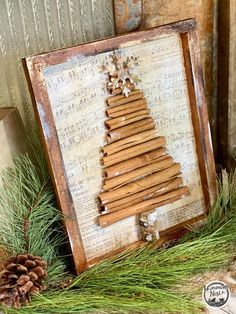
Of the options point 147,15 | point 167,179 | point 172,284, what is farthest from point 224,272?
point 147,15

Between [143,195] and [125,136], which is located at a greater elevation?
[125,136]

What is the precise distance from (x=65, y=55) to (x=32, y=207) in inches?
11.6

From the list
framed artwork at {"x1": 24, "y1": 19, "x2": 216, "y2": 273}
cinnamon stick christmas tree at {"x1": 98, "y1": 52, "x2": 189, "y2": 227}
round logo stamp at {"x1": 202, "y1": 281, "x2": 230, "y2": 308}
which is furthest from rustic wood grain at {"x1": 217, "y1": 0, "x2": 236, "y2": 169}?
round logo stamp at {"x1": 202, "y1": 281, "x2": 230, "y2": 308}

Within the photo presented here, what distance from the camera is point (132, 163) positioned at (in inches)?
41.4

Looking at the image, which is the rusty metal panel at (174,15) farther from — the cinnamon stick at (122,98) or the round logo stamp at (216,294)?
the round logo stamp at (216,294)

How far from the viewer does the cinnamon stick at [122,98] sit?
1.02m

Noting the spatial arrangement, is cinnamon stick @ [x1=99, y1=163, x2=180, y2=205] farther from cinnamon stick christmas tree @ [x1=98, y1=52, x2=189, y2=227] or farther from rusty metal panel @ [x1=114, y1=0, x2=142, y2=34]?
rusty metal panel @ [x1=114, y1=0, x2=142, y2=34]

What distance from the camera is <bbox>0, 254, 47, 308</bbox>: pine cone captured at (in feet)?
2.92

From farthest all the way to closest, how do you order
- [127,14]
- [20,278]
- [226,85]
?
[226,85]
[127,14]
[20,278]

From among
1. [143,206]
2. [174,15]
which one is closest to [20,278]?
[143,206]

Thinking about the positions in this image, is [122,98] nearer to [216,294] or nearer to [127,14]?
[127,14]

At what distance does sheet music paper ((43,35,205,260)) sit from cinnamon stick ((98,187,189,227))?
2 centimetres

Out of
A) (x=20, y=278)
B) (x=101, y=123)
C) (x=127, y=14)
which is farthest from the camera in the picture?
(x=127, y=14)

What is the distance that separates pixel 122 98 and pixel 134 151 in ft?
0.36
